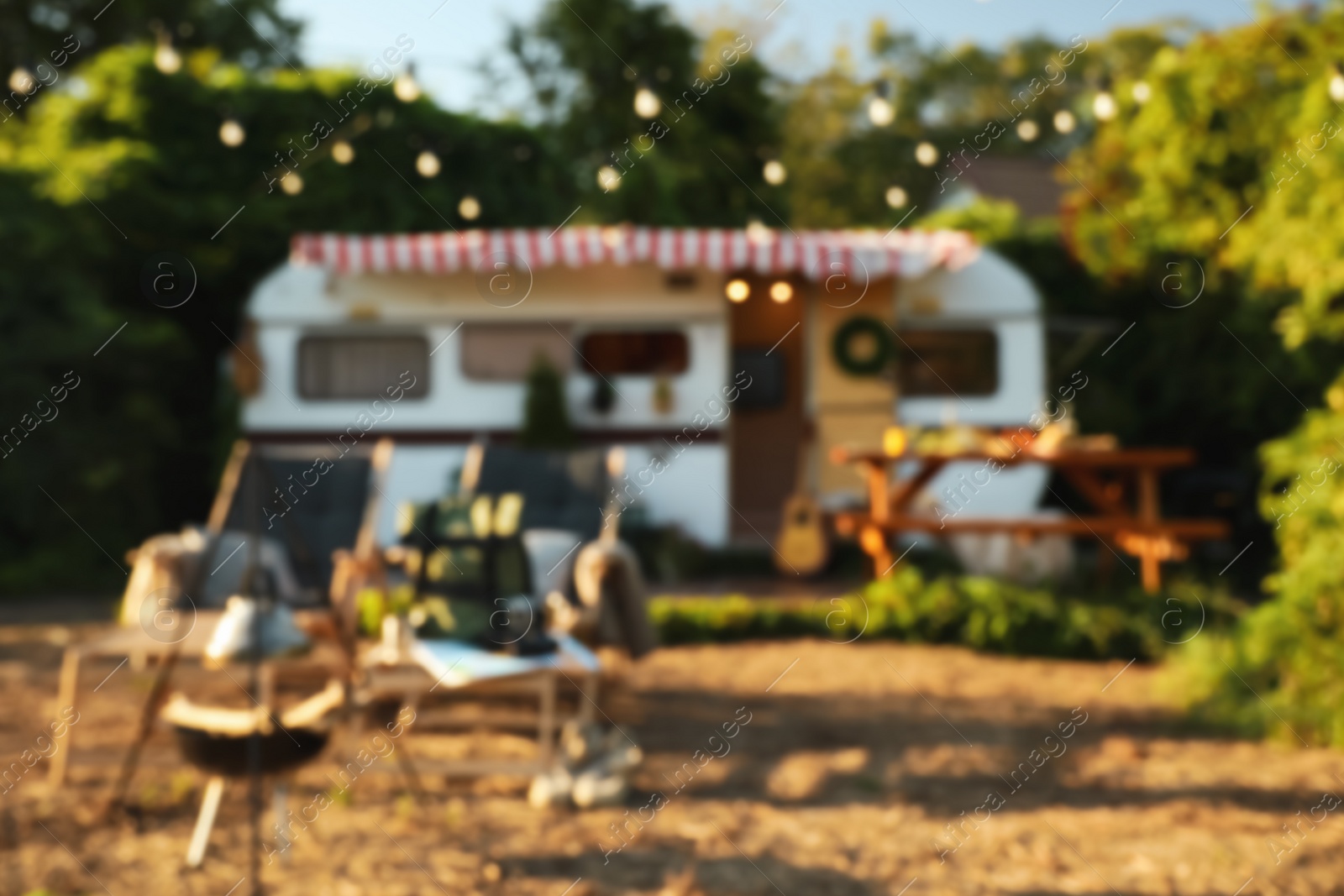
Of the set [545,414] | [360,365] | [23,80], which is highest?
[23,80]

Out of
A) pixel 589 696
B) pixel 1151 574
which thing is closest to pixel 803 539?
pixel 1151 574

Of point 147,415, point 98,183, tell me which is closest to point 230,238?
point 98,183

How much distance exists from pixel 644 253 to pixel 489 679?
19.2 feet

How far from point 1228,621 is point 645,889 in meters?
4.72

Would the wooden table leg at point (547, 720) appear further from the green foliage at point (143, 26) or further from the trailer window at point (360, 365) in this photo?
the green foliage at point (143, 26)

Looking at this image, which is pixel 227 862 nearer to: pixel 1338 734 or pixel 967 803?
pixel 967 803

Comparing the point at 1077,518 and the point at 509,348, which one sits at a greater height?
the point at 509,348

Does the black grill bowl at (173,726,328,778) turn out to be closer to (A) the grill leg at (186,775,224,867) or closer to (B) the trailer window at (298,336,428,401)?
(A) the grill leg at (186,775,224,867)

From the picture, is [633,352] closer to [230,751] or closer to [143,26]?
[230,751]

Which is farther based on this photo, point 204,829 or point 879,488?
point 879,488

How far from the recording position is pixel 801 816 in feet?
12.8

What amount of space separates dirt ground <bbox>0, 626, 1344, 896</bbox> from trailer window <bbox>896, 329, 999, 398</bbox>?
4.61 m

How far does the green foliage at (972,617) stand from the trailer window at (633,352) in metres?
2.81

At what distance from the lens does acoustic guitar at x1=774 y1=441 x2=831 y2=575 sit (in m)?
9.16
